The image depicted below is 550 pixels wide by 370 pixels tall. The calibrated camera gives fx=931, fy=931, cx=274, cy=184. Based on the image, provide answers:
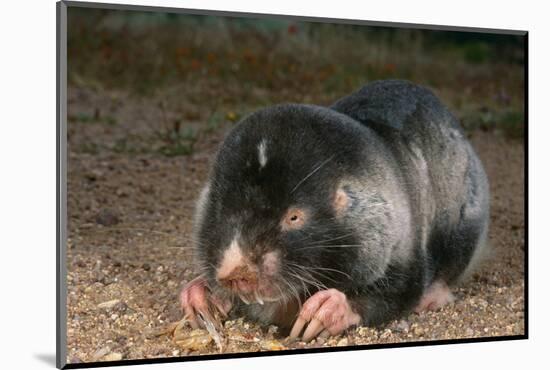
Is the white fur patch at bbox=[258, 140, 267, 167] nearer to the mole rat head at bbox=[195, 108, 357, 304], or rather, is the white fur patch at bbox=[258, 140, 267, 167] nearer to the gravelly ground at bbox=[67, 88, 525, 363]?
the mole rat head at bbox=[195, 108, 357, 304]

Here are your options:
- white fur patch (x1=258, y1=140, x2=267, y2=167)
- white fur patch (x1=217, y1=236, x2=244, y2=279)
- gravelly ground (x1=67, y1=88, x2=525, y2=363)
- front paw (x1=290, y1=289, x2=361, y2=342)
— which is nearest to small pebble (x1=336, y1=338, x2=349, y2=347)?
gravelly ground (x1=67, y1=88, x2=525, y2=363)

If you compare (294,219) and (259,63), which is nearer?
(294,219)

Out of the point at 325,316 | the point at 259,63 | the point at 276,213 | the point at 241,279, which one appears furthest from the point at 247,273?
the point at 259,63

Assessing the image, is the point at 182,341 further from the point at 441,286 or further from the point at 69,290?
the point at 441,286

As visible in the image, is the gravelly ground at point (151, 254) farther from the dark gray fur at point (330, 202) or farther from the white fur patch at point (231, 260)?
the white fur patch at point (231, 260)

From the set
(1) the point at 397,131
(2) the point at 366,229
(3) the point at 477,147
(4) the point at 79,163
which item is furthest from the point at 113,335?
(3) the point at 477,147

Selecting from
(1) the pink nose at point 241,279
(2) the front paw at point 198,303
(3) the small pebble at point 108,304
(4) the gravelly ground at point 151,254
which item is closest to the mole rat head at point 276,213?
(1) the pink nose at point 241,279

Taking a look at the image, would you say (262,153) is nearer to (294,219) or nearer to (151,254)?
(294,219)
